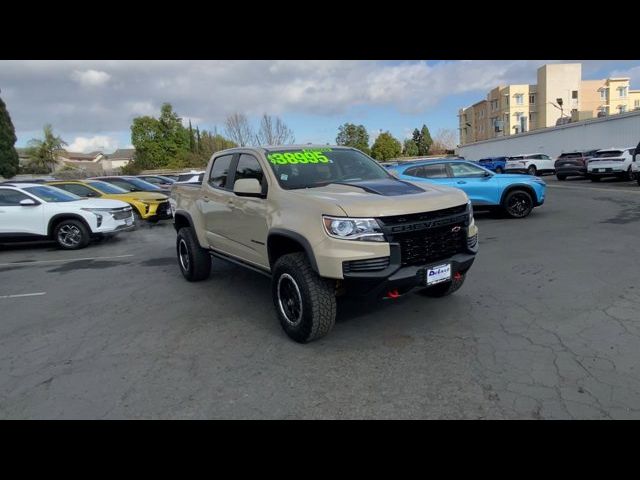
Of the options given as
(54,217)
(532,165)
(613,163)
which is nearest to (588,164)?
(613,163)

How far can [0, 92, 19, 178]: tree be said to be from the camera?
40.2m

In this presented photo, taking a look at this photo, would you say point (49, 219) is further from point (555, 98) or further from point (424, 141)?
point (555, 98)

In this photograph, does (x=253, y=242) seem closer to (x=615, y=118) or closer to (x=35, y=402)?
(x=35, y=402)

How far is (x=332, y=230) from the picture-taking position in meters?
3.63

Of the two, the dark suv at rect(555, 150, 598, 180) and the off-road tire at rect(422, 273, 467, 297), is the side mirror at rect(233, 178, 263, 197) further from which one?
the dark suv at rect(555, 150, 598, 180)

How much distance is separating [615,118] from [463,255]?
32239 millimetres

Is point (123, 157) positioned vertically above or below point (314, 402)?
above

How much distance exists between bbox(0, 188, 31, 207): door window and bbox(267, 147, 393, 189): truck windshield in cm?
828

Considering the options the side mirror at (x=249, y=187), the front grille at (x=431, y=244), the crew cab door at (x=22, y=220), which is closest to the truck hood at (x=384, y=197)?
the front grille at (x=431, y=244)

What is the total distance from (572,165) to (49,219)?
78.6 feet

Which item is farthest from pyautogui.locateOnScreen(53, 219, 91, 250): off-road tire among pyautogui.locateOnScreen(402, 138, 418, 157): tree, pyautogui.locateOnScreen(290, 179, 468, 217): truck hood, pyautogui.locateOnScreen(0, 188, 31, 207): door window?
pyautogui.locateOnScreen(402, 138, 418, 157): tree

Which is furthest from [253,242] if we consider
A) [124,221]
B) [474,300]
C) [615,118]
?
[615,118]

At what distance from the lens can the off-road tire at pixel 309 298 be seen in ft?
12.4
